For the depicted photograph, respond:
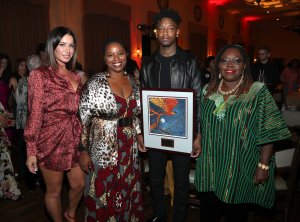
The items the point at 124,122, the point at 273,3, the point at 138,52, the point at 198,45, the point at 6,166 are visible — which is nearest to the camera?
the point at 124,122

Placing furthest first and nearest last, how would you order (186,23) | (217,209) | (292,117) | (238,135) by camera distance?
(186,23) < (292,117) < (217,209) < (238,135)

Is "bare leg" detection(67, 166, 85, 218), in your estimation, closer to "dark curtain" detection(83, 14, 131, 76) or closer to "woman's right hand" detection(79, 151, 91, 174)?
"woman's right hand" detection(79, 151, 91, 174)

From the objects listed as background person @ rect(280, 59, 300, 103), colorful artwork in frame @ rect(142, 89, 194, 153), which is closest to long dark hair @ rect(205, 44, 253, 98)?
colorful artwork in frame @ rect(142, 89, 194, 153)

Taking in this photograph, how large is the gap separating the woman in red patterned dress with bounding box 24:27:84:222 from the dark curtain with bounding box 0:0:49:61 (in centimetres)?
417

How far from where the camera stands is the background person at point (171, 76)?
7.67ft

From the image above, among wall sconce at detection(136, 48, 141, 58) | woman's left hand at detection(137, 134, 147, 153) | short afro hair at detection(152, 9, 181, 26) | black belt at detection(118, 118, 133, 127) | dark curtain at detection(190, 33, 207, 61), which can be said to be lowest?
woman's left hand at detection(137, 134, 147, 153)

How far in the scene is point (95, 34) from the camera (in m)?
7.84

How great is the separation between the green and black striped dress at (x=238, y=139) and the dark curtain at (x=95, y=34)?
236 inches

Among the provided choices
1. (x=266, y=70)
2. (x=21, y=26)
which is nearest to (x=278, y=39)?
(x=266, y=70)

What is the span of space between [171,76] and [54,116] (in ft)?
3.32

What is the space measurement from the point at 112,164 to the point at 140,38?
804cm

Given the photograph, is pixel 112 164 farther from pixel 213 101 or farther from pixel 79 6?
pixel 79 6

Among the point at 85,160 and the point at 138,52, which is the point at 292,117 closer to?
the point at 85,160

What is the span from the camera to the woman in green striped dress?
1.95 metres
